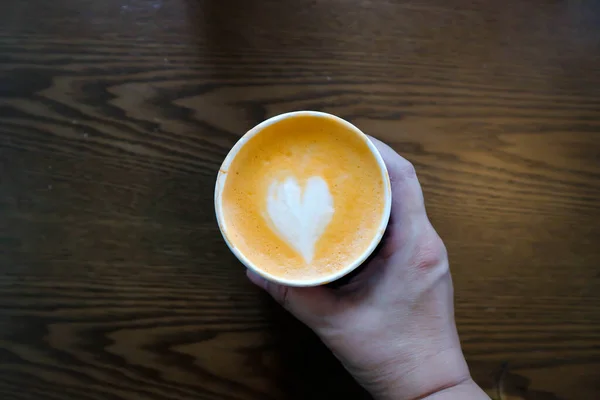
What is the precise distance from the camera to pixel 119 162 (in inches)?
38.7

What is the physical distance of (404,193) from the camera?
82cm

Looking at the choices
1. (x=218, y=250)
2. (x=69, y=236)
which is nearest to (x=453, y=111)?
(x=218, y=250)

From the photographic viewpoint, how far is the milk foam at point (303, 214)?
0.77m

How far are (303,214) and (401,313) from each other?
0.25 meters

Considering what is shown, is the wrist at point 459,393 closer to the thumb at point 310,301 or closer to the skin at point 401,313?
the skin at point 401,313

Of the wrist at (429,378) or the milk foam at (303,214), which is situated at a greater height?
the milk foam at (303,214)

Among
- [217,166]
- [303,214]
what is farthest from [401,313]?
[217,166]

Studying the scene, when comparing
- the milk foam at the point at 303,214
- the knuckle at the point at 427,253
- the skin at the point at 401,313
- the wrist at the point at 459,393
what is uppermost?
the milk foam at the point at 303,214

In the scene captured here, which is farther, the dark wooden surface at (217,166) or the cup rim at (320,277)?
the dark wooden surface at (217,166)

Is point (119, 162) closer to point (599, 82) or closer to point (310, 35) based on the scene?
point (310, 35)

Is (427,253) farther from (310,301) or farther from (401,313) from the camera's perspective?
(310,301)

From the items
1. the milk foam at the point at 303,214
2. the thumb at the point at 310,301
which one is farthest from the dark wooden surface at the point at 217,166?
the milk foam at the point at 303,214

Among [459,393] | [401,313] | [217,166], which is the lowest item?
[459,393]

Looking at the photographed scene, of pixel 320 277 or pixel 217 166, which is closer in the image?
pixel 320 277
